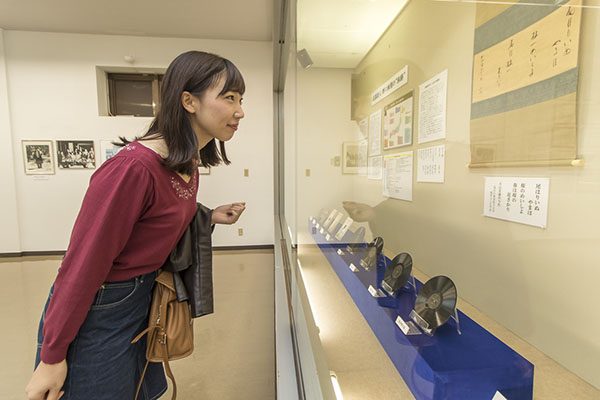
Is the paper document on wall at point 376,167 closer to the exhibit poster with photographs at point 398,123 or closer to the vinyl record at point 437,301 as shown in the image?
the exhibit poster with photographs at point 398,123

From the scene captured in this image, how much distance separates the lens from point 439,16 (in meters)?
0.88

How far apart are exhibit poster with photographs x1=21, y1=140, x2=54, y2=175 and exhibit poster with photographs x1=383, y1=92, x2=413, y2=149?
517cm

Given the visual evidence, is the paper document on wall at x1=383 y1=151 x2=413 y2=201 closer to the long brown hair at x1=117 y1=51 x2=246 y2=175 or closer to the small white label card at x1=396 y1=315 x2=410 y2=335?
the small white label card at x1=396 y1=315 x2=410 y2=335

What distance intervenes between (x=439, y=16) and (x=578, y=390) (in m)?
0.91

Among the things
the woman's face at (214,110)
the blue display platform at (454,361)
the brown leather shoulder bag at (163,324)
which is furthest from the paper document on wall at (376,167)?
the brown leather shoulder bag at (163,324)

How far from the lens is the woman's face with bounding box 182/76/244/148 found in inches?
35.3

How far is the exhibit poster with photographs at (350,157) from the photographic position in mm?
1451

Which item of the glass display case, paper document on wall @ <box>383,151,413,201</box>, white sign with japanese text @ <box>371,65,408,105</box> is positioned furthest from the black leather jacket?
white sign with japanese text @ <box>371,65,408,105</box>

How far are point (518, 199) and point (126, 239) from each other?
879mm

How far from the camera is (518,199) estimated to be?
22.8 inches

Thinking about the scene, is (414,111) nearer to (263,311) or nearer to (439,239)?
(439,239)

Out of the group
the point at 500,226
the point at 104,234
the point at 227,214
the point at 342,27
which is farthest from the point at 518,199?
the point at 342,27

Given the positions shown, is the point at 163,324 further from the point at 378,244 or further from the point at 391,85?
the point at 391,85

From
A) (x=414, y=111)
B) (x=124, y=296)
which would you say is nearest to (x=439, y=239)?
(x=414, y=111)
